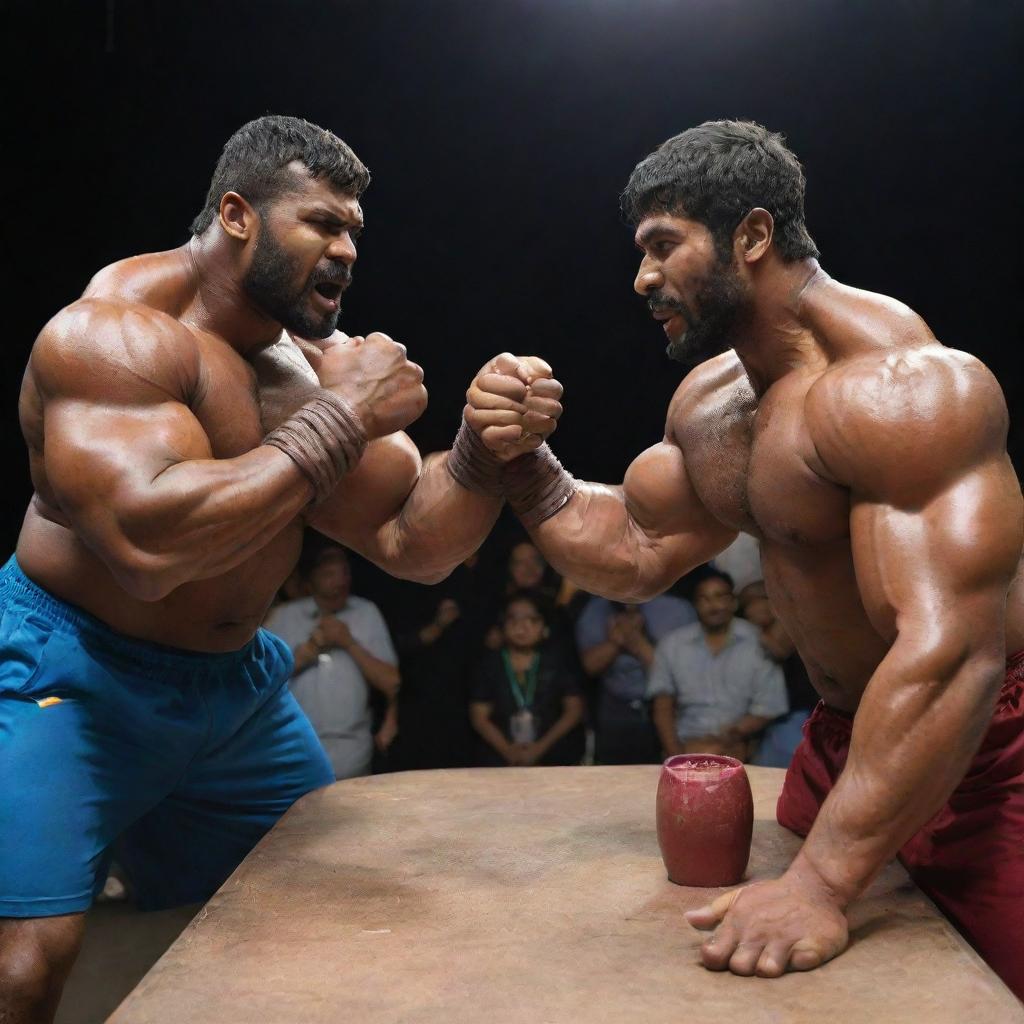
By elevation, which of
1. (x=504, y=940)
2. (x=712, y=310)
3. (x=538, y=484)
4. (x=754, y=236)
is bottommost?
(x=504, y=940)

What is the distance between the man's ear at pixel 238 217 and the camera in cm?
214

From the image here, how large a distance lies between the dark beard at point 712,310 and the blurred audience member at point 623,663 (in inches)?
68.6

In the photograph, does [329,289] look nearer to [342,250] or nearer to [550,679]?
[342,250]

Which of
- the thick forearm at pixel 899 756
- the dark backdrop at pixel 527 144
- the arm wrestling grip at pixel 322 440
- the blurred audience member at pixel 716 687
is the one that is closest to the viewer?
the thick forearm at pixel 899 756

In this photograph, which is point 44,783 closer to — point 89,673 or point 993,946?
point 89,673

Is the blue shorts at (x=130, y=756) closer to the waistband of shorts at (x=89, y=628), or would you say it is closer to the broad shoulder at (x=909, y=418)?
the waistband of shorts at (x=89, y=628)

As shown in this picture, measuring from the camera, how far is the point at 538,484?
2.32m

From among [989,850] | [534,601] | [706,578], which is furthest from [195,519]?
[706,578]

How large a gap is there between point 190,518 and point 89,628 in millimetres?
373

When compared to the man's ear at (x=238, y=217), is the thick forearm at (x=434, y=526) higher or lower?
lower

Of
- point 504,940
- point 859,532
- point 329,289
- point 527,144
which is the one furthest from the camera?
point 527,144

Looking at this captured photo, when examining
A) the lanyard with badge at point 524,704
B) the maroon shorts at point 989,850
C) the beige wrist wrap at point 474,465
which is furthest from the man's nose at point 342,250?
the lanyard with badge at point 524,704

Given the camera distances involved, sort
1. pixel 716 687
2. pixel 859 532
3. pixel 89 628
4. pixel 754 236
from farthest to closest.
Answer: pixel 716 687
pixel 89 628
pixel 754 236
pixel 859 532

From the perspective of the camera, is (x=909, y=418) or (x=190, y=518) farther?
(x=190, y=518)
